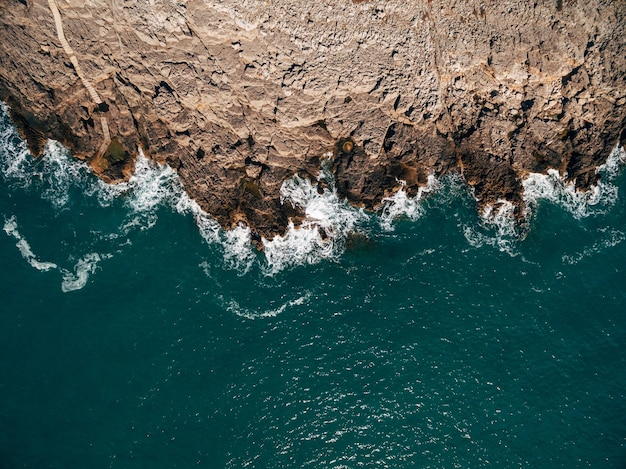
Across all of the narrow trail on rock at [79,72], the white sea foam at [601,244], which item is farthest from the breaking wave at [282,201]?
the narrow trail on rock at [79,72]

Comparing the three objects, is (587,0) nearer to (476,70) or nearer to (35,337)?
(476,70)

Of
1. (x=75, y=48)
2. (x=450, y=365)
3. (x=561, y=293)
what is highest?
(x=75, y=48)

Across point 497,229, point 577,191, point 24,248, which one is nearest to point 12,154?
point 24,248

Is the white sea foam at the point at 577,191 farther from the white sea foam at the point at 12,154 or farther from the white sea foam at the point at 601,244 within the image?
the white sea foam at the point at 12,154

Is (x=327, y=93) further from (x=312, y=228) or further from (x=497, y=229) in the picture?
(x=497, y=229)

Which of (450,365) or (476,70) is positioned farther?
(476,70)

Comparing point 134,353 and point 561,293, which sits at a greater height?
point 561,293

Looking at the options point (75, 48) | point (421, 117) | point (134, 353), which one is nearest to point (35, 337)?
point (134, 353)
